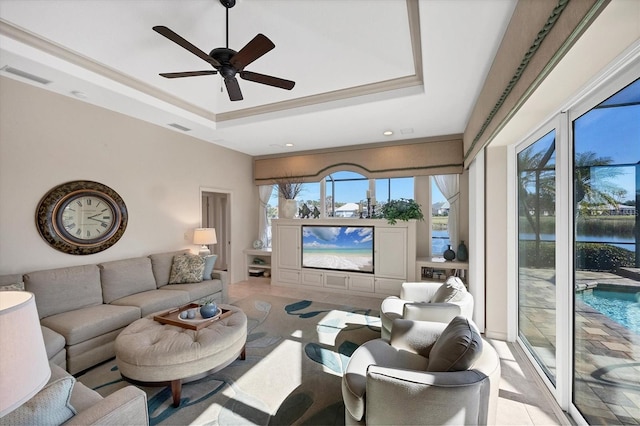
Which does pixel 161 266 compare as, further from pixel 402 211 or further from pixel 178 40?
pixel 402 211

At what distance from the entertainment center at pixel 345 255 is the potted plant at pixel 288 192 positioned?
0.19 m

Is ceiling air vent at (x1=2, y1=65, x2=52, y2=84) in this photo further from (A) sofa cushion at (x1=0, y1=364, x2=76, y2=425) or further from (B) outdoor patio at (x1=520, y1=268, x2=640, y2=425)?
(B) outdoor patio at (x1=520, y1=268, x2=640, y2=425)

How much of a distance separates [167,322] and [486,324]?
348cm

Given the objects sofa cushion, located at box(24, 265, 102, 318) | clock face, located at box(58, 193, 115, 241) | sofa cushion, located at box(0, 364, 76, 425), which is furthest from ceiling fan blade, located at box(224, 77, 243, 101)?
sofa cushion, located at box(24, 265, 102, 318)

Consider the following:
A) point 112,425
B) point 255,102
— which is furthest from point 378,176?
point 112,425

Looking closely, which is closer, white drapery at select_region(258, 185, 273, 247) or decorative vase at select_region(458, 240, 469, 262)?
decorative vase at select_region(458, 240, 469, 262)

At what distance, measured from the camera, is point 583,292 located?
72.4 inches

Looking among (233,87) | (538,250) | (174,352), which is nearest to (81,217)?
(174,352)

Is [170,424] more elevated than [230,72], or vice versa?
[230,72]

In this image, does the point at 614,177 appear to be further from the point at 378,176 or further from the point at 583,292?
the point at 378,176

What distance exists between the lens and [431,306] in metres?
2.50

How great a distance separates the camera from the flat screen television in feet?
16.3

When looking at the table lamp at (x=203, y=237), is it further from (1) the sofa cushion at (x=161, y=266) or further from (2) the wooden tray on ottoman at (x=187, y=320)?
(2) the wooden tray on ottoman at (x=187, y=320)

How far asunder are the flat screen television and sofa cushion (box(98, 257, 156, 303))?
2.67 metres
